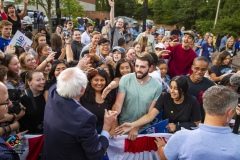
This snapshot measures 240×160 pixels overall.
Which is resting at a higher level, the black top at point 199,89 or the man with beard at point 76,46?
the man with beard at point 76,46

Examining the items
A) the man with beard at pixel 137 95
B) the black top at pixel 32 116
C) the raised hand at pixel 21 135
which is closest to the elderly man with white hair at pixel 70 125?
the raised hand at pixel 21 135

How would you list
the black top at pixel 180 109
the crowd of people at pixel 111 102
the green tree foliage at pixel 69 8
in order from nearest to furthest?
the crowd of people at pixel 111 102 < the black top at pixel 180 109 < the green tree foliage at pixel 69 8

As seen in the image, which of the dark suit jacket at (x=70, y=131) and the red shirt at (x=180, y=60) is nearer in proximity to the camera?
the dark suit jacket at (x=70, y=131)

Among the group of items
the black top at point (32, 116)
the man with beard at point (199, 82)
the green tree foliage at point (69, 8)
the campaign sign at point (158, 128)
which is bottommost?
the campaign sign at point (158, 128)

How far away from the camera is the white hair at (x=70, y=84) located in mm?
2305

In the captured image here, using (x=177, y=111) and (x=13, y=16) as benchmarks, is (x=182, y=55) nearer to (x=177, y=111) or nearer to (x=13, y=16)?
(x=177, y=111)

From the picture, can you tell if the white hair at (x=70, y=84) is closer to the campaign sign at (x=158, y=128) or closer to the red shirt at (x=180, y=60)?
the campaign sign at (x=158, y=128)

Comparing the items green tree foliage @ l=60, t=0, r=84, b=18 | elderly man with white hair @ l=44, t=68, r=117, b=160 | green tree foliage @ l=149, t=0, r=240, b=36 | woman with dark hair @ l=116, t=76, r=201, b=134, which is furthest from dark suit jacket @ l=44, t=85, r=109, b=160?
green tree foliage @ l=149, t=0, r=240, b=36

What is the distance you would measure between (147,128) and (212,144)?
174 centimetres

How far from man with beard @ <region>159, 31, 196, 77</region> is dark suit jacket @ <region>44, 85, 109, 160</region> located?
11.0ft

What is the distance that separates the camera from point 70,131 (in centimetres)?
221

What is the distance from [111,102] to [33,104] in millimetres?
1061

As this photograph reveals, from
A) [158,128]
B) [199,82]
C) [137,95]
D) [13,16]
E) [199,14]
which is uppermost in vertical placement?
[199,14]

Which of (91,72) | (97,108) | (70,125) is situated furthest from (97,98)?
(70,125)
